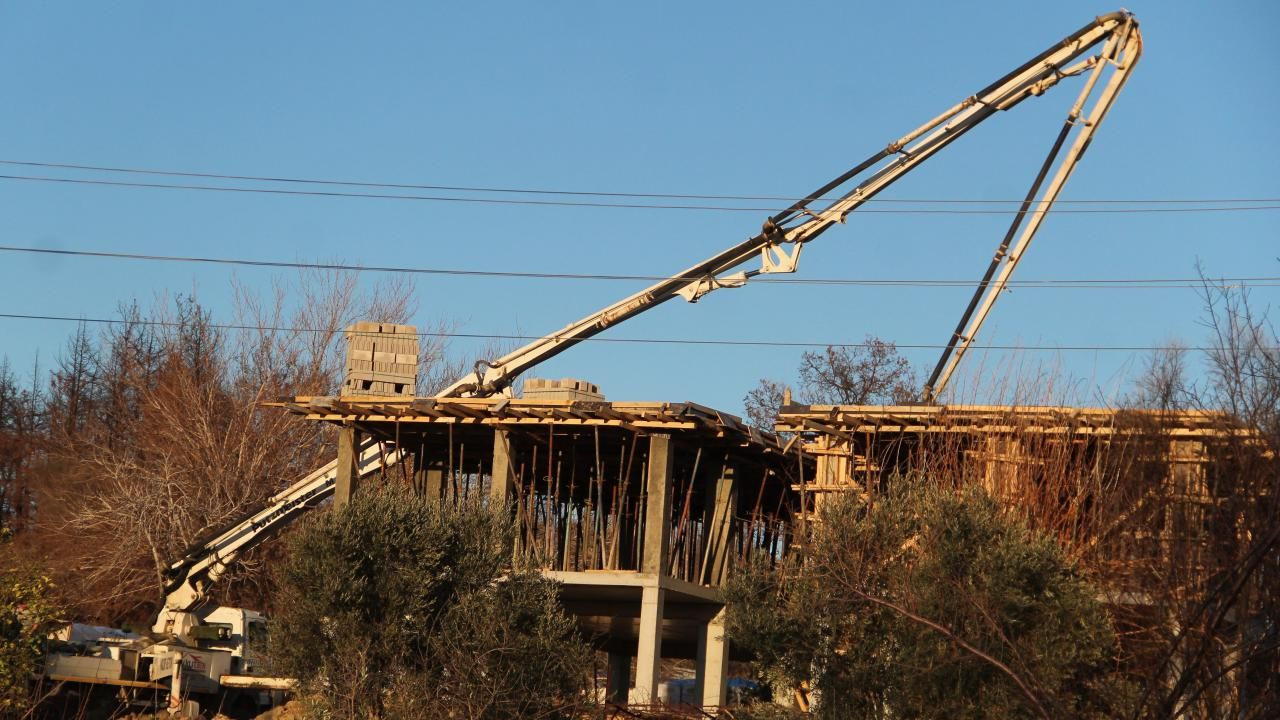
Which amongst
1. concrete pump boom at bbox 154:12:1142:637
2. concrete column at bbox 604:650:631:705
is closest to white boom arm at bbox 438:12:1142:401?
concrete pump boom at bbox 154:12:1142:637

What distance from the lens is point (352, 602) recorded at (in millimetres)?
23766

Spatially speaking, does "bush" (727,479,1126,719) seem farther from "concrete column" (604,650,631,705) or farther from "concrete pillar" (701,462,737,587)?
"concrete column" (604,650,631,705)

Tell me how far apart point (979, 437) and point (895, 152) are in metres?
6.58

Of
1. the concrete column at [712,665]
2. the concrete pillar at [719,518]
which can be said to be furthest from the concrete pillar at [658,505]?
the concrete pillar at [719,518]

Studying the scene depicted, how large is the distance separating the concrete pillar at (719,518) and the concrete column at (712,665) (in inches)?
35.0

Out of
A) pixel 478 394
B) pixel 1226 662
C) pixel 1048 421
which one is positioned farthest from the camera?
pixel 478 394

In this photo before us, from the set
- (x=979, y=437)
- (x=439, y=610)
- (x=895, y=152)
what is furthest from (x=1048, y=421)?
(x=439, y=610)

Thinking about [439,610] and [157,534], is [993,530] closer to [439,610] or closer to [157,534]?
[439,610]

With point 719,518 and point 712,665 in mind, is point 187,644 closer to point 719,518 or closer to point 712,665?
point 712,665

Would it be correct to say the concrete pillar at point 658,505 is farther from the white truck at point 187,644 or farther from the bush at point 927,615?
the white truck at point 187,644

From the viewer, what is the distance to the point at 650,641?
99.1ft

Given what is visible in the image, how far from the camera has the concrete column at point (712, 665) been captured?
104ft

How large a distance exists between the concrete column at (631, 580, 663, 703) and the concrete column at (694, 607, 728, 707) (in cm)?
143

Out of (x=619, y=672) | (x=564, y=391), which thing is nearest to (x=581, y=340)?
(x=564, y=391)
